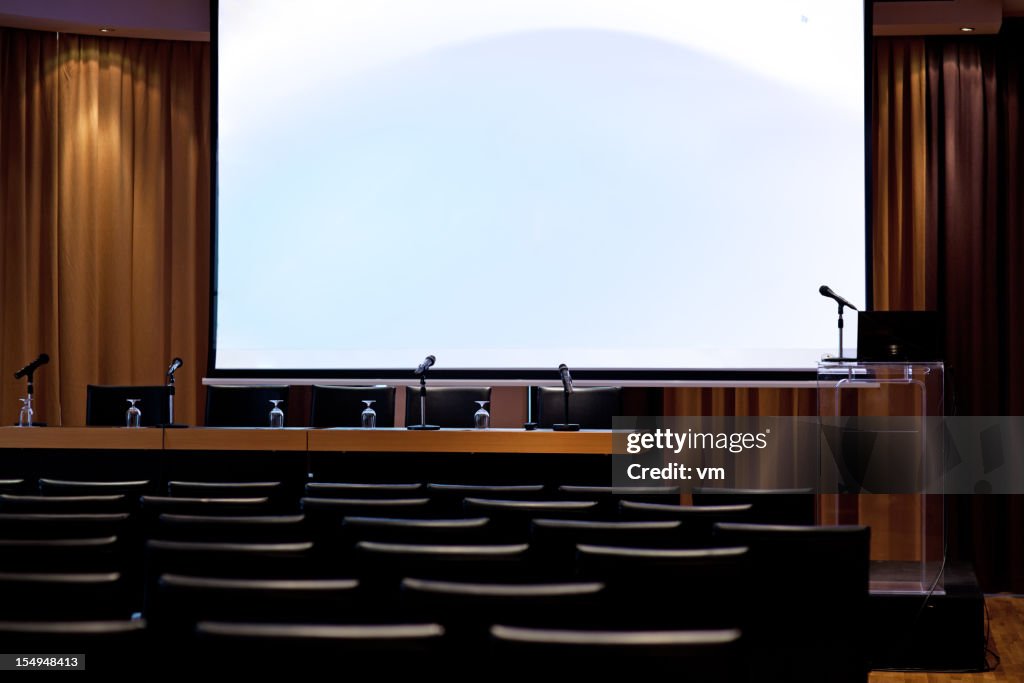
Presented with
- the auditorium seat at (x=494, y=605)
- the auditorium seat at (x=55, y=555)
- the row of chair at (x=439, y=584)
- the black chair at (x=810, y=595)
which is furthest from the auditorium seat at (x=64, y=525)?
the black chair at (x=810, y=595)

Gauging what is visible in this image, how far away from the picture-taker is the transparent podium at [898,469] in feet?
13.6

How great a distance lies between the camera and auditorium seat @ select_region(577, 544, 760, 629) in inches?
81.7

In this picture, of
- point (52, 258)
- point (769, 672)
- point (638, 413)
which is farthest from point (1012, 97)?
point (52, 258)

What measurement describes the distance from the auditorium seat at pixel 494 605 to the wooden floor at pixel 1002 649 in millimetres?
2944

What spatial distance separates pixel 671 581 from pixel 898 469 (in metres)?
2.49

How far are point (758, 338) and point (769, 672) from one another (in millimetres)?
3642

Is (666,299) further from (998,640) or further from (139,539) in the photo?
(139,539)

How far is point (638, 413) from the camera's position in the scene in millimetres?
6766

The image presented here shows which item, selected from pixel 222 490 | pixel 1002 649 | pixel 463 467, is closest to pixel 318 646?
pixel 222 490

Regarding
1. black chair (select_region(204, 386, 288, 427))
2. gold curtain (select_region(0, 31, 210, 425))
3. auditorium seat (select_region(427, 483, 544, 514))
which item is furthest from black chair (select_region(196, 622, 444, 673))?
gold curtain (select_region(0, 31, 210, 425))

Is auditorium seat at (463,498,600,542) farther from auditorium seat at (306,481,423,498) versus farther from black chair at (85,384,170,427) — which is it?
black chair at (85,384,170,427)

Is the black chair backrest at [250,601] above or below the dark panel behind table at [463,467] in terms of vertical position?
above

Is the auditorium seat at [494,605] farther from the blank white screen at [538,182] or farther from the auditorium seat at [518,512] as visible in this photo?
the blank white screen at [538,182]

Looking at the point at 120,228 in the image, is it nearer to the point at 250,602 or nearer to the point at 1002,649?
the point at 250,602
